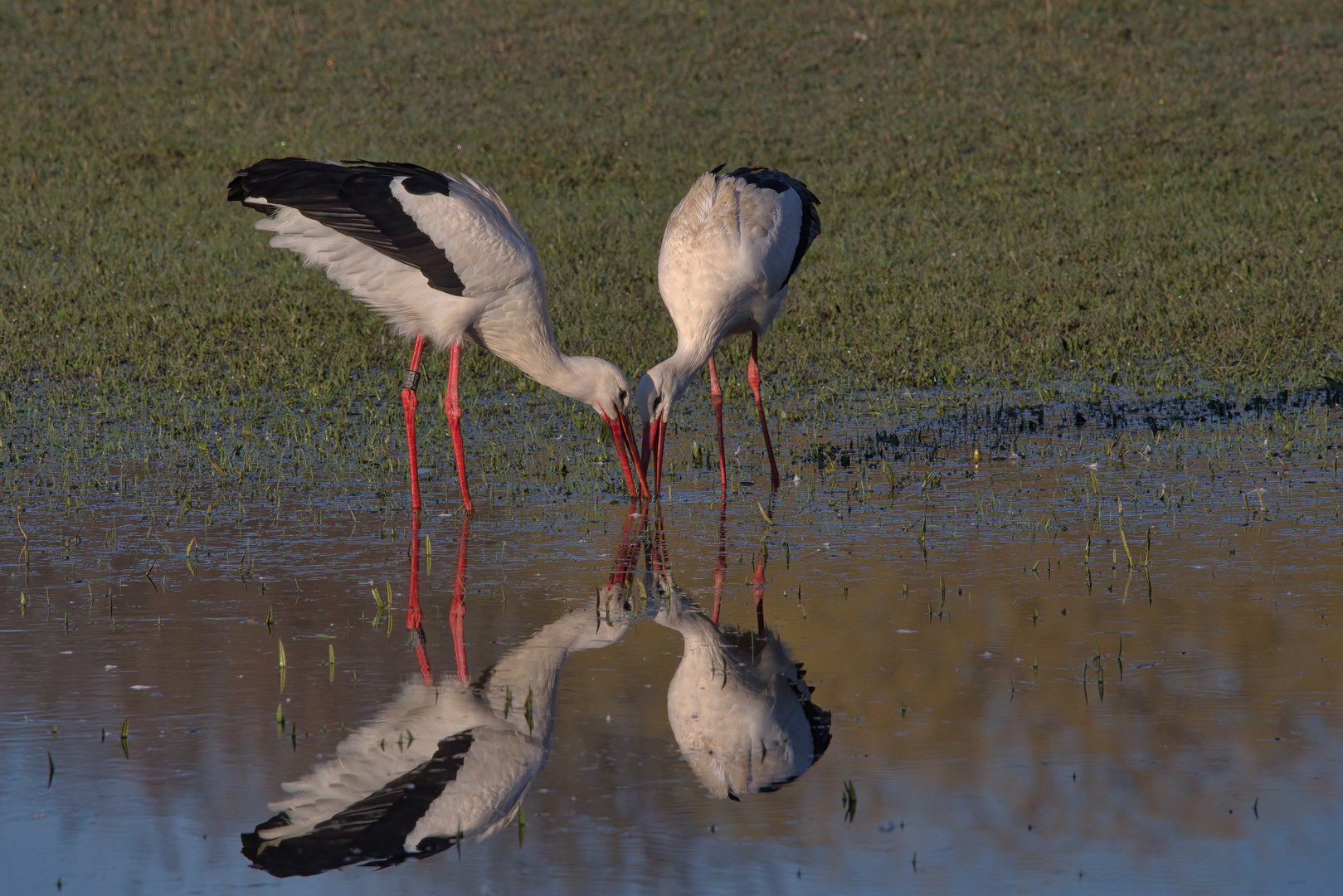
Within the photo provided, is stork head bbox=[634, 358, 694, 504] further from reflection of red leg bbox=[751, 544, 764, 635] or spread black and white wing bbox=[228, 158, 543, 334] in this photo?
reflection of red leg bbox=[751, 544, 764, 635]

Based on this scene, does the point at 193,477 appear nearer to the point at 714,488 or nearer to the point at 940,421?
the point at 714,488

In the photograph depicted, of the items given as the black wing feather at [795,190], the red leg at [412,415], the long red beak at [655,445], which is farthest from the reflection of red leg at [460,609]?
the black wing feather at [795,190]

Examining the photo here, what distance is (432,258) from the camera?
28.0 ft

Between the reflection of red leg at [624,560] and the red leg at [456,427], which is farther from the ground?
the red leg at [456,427]

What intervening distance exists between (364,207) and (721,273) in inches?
79.1

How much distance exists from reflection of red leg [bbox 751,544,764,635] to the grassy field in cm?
439

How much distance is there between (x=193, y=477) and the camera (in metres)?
8.95

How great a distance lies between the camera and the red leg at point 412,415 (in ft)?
27.5

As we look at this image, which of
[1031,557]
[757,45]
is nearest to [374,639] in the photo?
[1031,557]

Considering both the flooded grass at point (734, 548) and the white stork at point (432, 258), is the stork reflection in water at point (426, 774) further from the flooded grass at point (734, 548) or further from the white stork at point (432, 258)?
the white stork at point (432, 258)

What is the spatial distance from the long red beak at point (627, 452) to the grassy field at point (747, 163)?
127 inches

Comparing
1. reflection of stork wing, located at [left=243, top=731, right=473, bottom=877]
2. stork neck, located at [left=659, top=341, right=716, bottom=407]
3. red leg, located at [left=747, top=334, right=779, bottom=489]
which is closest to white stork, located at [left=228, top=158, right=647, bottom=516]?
stork neck, located at [left=659, top=341, right=716, bottom=407]

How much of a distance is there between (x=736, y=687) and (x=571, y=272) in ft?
34.3

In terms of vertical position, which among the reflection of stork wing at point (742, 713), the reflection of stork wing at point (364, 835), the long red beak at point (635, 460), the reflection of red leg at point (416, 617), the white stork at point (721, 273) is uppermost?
the white stork at point (721, 273)
